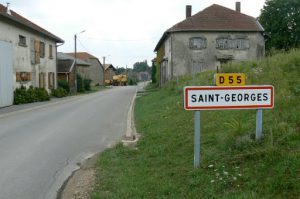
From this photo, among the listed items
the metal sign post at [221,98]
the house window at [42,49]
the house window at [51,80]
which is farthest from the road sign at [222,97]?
the house window at [51,80]

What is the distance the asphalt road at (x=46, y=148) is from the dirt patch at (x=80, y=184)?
127mm

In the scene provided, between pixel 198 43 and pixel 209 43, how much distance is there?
1058 millimetres

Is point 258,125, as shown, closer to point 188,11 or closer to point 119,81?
point 188,11

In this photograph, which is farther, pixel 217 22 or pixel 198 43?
pixel 217 22

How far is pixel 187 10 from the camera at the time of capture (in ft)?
136

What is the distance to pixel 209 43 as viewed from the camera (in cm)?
3909

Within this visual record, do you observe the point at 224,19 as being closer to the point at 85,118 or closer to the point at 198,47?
the point at 198,47

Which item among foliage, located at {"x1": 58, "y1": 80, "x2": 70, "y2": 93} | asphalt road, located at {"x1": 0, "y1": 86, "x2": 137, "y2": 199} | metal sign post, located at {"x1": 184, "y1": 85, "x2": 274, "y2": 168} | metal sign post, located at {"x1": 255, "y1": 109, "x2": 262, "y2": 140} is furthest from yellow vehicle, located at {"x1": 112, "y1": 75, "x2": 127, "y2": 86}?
metal sign post, located at {"x1": 184, "y1": 85, "x2": 274, "y2": 168}

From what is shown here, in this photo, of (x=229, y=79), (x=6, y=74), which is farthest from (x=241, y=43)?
(x=229, y=79)

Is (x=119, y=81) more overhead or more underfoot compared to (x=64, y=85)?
more underfoot

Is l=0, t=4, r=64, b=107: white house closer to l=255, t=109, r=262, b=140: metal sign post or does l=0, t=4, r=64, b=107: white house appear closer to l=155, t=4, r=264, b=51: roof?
l=155, t=4, r=264, b=51: roof

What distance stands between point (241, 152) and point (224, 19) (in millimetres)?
35252

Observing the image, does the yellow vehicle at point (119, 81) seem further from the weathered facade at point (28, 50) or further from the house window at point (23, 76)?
the house window at point (23, 76)

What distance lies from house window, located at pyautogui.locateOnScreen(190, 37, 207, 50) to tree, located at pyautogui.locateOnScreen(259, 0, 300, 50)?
16.9m
